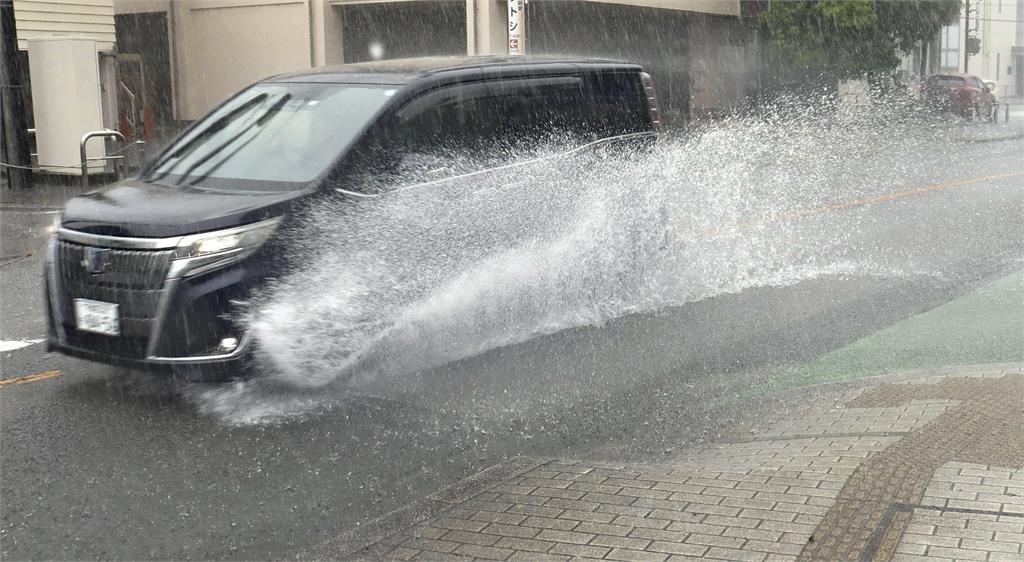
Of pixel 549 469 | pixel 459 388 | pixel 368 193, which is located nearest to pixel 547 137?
pixel 368 193

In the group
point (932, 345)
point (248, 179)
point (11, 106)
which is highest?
point (11, 106)

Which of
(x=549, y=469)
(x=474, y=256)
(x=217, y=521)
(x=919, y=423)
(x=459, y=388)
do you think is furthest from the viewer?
(x=474, y=256)

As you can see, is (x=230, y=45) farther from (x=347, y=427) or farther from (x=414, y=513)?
(x=414, y=513)

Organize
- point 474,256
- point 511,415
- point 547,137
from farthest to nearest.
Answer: point 547,137, point 474,256, point 511,415

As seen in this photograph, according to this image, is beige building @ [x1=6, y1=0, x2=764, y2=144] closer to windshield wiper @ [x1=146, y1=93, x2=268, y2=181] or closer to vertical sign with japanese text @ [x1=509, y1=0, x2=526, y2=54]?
vertical sign with japanese text @ [x1=509, y1=0, x2=526, y2=54]

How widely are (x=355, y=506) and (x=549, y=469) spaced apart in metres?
0.84

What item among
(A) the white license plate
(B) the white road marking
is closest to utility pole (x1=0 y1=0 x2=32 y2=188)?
(B) the white road marking

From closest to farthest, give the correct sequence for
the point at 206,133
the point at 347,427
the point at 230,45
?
the point at 347,427 < the point at 206,133 < the point at 230,45

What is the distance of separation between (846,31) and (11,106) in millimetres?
21286

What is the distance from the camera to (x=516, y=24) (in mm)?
16609

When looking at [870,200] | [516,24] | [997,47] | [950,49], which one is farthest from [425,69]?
[997,47]

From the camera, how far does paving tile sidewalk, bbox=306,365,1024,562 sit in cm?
381

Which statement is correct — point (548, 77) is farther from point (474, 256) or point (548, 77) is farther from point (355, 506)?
point (355, 506)

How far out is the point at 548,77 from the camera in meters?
7.92
